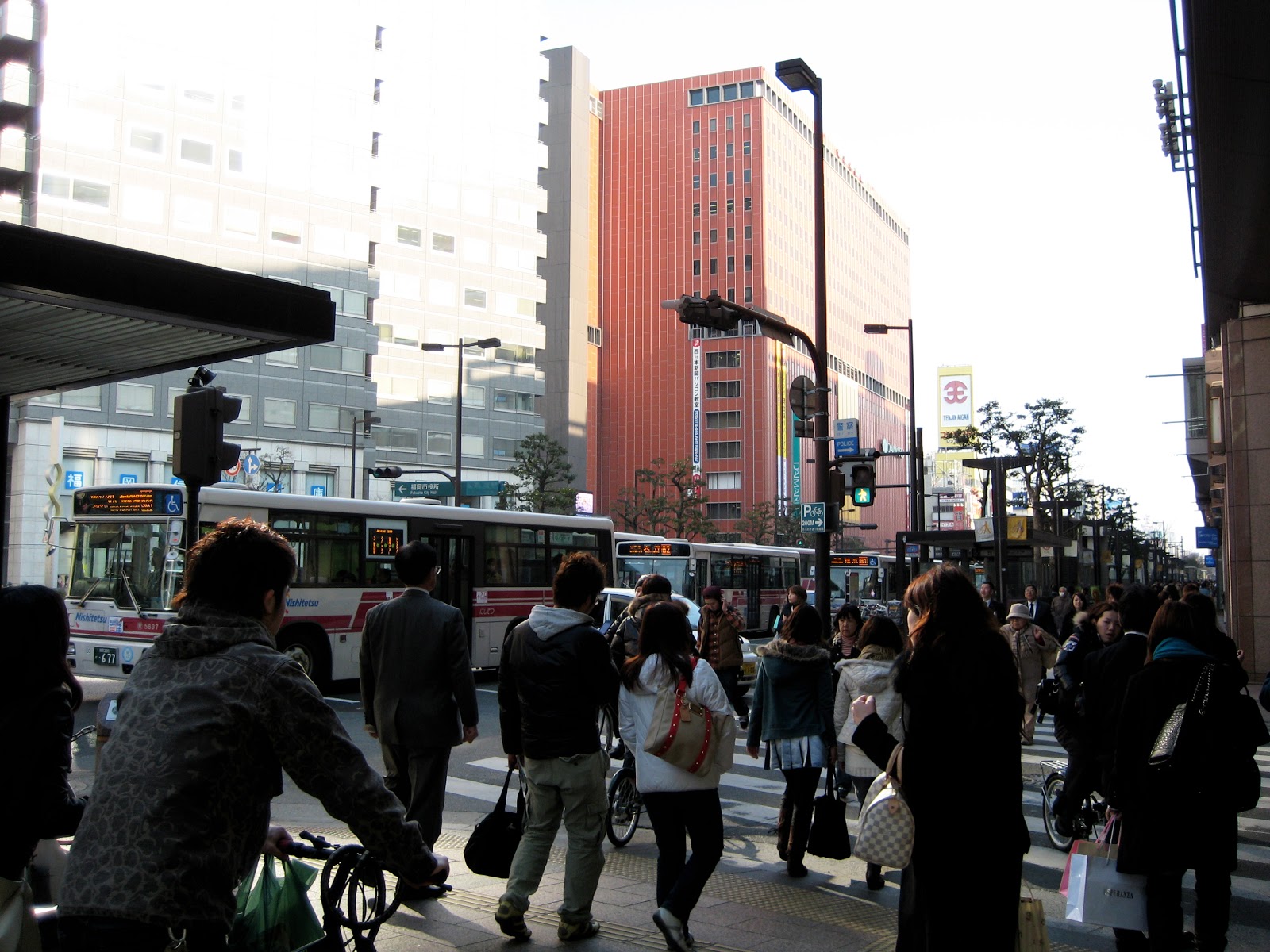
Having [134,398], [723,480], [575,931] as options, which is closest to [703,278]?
[723,480]

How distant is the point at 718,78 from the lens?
116 metres

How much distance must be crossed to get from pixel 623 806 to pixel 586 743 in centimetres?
278

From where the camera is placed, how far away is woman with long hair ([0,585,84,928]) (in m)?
3.33

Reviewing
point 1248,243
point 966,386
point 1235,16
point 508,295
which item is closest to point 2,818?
point 1235,16

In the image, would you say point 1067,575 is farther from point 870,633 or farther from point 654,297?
point 654,297

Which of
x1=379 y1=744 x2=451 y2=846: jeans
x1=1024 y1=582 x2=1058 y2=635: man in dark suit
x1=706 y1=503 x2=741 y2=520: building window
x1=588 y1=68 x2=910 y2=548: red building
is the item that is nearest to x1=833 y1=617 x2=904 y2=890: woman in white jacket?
x1=379 y1=744 x2=451 y2=846: jeans

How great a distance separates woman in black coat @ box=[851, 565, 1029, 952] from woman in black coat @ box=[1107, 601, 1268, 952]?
127 centimetres

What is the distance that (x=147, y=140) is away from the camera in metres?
51.7

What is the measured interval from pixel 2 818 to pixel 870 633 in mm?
5054

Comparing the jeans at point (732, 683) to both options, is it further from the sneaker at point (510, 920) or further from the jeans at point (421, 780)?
the sneaker at point (510, 920)

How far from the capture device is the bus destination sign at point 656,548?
28562 millimetres

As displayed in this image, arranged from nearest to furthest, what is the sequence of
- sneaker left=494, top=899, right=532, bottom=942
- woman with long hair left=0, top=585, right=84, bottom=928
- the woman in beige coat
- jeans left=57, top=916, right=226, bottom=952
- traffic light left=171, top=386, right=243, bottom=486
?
jeans left=57, top=916, right=226, bottom=952 → woman with long hair left=0, top=585, right=84, bottom=928 → sneaker left=494, top=899, right=532, bottom=942 → traffic light left=171, top=386, right=243, bottom=486 → the woman in beige coat

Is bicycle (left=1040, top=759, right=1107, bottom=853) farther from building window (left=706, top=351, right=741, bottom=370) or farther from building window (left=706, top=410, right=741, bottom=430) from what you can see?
building window (left=706, top=351, right=741, bottom=370)

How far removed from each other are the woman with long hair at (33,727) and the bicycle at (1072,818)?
20.1ft
